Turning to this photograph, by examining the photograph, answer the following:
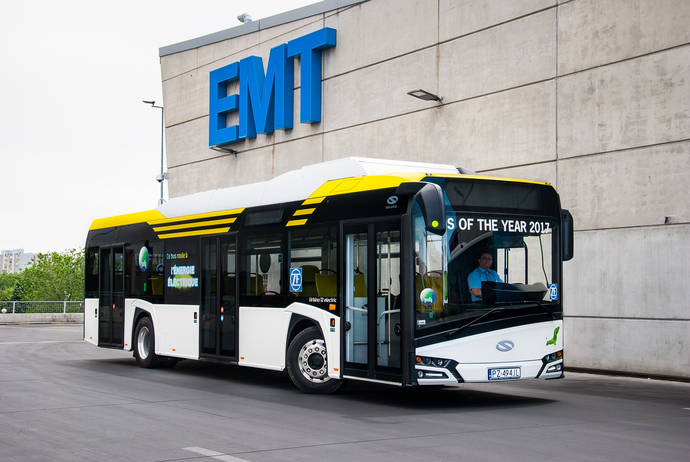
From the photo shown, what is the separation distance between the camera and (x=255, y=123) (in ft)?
86.2

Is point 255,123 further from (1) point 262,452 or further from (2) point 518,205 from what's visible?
(1) point 262,452

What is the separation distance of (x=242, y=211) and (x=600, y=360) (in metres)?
7.37

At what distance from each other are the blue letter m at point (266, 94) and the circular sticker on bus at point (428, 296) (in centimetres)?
1512

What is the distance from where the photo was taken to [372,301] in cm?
1132

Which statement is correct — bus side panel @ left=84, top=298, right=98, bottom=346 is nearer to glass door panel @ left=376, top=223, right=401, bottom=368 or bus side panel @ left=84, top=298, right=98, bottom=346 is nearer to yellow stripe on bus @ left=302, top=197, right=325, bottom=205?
yellow stripe on bus @ left=302, top=197, right=325, bottom=205

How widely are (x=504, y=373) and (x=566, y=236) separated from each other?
2.10m

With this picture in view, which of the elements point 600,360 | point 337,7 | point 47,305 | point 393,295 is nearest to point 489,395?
point 393,295

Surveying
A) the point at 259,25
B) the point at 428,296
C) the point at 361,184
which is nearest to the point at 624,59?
the point at 361,184

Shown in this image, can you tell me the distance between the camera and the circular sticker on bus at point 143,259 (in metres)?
17.2

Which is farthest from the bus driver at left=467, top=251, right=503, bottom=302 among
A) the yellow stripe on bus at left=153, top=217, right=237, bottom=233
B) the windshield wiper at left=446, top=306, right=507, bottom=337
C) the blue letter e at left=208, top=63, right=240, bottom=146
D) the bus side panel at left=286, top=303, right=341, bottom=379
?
the blue letter e at left=208, top=63, right=240, bottom=146

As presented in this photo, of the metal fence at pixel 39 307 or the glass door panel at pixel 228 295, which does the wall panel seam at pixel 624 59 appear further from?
the metal fence at pixel 39 307

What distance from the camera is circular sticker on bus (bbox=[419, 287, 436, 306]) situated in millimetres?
10586

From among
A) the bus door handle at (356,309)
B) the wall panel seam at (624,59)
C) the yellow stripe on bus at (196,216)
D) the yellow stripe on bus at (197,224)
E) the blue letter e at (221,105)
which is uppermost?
the blue letter e at (221,105)

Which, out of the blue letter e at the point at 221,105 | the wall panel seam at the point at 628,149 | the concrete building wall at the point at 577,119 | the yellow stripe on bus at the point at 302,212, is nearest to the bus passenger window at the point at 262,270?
the yellow stripe on bus at the point at 302,212
